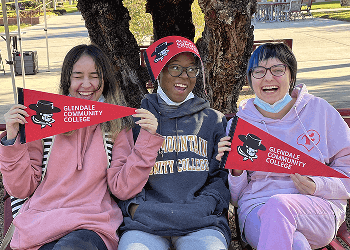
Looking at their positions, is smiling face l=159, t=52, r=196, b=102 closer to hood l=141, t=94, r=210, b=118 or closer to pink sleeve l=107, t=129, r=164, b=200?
hood l=141, t=94, r=210, b=118

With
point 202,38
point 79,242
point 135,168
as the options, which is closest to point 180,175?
point 135,168

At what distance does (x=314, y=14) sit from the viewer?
95.1 feet

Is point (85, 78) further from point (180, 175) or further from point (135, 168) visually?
point (180, 175)

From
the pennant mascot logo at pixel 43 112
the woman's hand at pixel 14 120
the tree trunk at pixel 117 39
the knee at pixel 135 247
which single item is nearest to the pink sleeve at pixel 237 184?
the knee at pixel 135 247

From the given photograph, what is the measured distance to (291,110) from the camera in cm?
284

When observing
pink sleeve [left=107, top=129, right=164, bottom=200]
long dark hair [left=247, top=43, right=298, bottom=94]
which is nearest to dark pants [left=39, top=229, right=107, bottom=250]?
pink sleeve [left=107, top=129, right=164, bottom=200]

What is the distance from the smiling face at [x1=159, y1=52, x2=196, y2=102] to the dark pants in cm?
115

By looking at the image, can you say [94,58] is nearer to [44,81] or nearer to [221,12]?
[221,12]

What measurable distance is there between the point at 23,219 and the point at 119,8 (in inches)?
103

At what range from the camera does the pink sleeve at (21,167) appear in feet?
8.21

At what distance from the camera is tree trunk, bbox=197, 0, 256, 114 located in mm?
3766

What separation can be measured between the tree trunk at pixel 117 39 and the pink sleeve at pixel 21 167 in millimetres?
1934

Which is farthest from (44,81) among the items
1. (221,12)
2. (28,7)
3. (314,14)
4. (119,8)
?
(28,7)

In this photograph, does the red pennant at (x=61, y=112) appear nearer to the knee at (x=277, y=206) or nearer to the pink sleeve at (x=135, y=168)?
the pink sleeve at (x=135, y=168)
